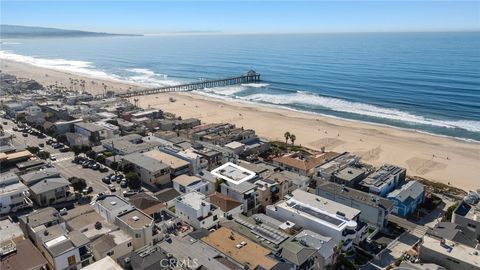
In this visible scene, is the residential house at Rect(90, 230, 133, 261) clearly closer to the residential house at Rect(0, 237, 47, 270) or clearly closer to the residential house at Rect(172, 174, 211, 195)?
the residential house at Rect(0, 237, 47, 270)

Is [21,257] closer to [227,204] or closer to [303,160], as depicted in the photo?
[227,204]

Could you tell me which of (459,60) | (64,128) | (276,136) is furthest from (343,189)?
(459,60)

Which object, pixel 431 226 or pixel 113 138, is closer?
pixel 431 226

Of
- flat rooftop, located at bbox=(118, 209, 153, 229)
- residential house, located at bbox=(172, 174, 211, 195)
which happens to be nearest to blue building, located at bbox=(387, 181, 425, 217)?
residential house, located at bbox=(172, 174, 211, 195)

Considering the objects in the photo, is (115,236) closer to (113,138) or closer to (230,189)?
(230,189)

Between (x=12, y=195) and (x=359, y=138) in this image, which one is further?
(x=359, y=138)

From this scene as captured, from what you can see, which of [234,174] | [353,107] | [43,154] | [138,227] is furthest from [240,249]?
[353,107]

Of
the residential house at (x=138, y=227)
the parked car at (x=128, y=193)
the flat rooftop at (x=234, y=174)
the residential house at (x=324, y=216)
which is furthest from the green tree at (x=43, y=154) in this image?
the residential house at (x=324, y=216)

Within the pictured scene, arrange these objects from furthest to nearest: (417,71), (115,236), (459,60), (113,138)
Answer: (459,60), (417,71), (113,138), (115,236)
